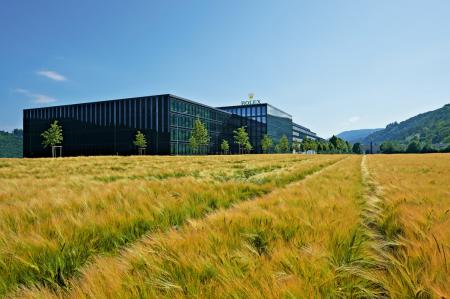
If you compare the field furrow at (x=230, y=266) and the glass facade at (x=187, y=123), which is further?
the glass facade at (x=187, y=123)

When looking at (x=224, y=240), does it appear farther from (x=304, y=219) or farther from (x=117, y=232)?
(x=117, y=232)

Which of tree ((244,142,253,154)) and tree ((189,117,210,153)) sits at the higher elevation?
tree ((189,117,210,153))

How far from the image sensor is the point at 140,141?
75500 mm

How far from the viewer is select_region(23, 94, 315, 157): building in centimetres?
7881

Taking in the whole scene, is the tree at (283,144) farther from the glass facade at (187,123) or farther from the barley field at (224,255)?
the barley field at (224,255)

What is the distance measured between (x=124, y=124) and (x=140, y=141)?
11000 mm

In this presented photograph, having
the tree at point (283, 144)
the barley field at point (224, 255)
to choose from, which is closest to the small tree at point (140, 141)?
the tree at point (283, 144)

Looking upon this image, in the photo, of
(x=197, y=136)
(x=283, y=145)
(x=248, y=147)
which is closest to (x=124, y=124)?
(x=197, y=136)

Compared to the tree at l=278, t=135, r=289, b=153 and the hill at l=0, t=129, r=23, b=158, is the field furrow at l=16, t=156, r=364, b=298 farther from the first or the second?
the hill at l=0, t=129, r=23, b=158

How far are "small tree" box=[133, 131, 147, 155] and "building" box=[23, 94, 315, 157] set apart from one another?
151 centimetres

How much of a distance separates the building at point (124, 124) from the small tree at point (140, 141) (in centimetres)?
151

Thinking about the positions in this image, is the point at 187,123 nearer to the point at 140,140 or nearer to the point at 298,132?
the point at 140,140

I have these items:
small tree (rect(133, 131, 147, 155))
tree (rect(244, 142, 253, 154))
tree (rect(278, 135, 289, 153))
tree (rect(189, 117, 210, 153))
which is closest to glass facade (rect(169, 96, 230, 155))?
tree (rect(189, 117, 210, 153))

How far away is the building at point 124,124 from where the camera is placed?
259 ft
